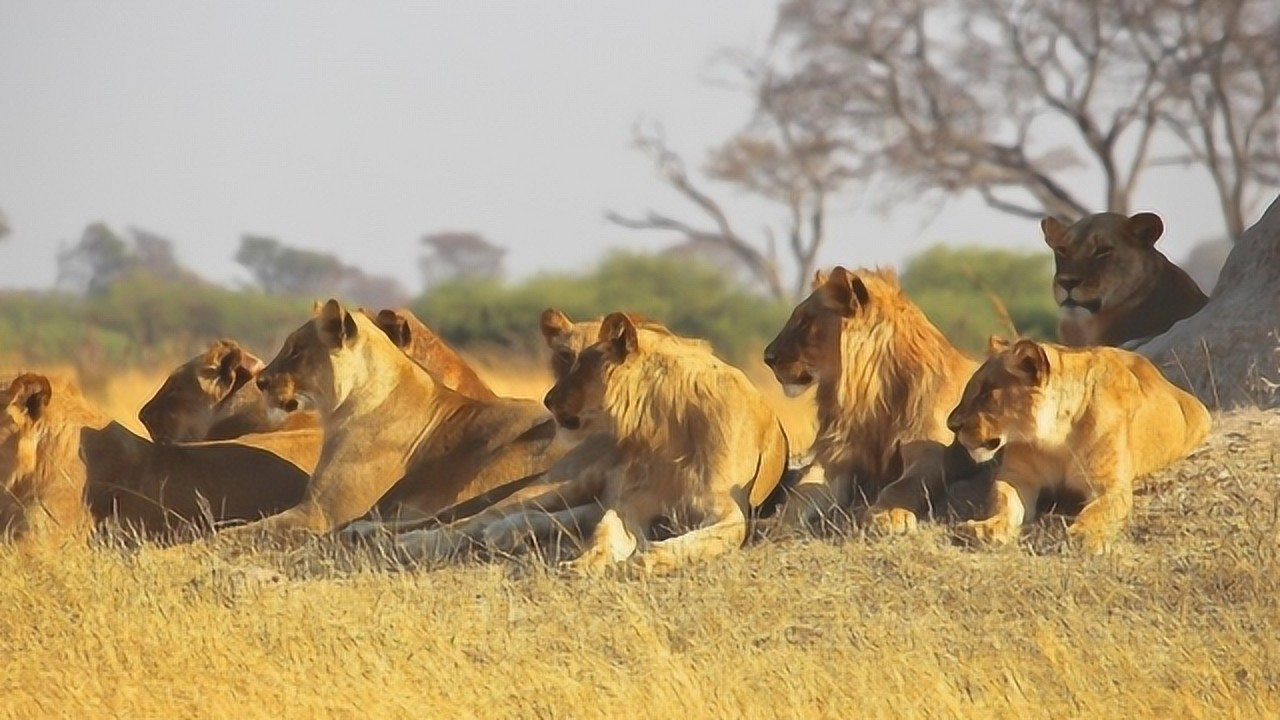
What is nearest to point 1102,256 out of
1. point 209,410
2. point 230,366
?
point 230,366

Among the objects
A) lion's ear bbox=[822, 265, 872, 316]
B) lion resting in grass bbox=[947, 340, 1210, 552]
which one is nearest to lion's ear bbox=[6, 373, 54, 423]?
lion's ear bbox=[822, 265, 872, 316]

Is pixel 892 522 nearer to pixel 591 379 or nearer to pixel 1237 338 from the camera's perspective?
pixel 591 379

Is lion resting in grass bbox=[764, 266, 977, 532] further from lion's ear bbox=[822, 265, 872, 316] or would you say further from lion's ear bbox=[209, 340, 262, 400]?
lion's ear bbox=[209, 340, 262, 400]

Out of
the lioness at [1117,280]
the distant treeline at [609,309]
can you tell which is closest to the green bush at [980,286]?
the distant treeline at [609,309]

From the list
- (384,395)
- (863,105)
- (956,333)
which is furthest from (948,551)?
(863,105)

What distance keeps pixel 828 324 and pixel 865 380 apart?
193 millimetres

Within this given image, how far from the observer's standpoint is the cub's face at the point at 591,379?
7191 mm

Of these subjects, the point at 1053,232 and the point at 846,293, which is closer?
the point at 846,293

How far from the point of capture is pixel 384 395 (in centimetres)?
804

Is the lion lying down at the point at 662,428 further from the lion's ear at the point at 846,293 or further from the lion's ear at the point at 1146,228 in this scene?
the lion's ear at the point at 1146,228

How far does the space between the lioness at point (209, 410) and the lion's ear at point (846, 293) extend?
2.40 metres

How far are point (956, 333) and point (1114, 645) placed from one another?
16135 mm

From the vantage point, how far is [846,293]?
290 inches

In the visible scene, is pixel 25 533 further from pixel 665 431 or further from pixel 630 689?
pixel 630 689
